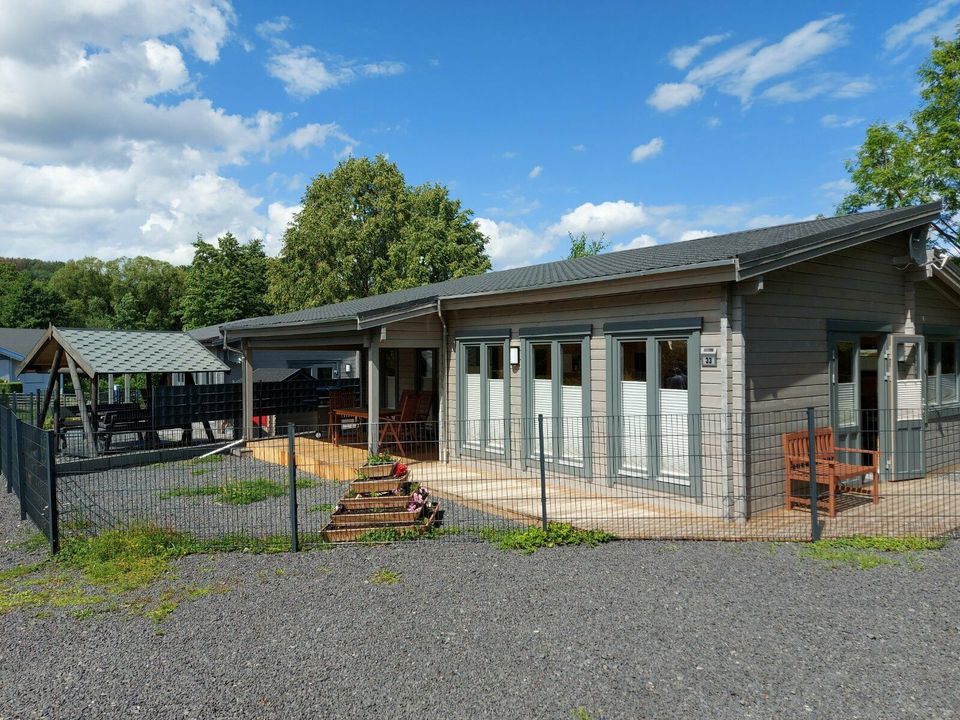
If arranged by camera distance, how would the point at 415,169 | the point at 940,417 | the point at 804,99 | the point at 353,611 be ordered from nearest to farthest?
the point at 353,611 < the point at 940,417 < the point at 804,99 < the point at 415,169

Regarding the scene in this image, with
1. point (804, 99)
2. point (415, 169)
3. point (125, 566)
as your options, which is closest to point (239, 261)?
point (415, 169)

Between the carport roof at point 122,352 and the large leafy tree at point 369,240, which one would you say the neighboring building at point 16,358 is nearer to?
the large leafy tree at point 369,240

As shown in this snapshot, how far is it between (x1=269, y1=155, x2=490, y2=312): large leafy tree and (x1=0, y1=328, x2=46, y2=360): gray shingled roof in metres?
13.5

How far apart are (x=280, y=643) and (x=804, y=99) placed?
2705 cm

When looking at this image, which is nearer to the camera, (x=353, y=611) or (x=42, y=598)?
(x=353, y=611)

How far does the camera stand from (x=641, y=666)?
372cm

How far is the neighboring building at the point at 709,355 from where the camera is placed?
6.90 meters

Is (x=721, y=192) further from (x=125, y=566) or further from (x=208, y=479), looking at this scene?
(x=125, y=566)

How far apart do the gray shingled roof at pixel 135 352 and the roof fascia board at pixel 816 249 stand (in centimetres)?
1057

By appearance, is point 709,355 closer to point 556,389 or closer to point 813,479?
point 813,479

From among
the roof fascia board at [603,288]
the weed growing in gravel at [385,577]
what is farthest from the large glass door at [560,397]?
the weed growing in gravel at [385,577]

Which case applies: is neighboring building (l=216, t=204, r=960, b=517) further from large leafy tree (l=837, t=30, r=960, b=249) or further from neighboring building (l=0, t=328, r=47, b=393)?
neighboring building (l=0, t=328, r=47, b=393)

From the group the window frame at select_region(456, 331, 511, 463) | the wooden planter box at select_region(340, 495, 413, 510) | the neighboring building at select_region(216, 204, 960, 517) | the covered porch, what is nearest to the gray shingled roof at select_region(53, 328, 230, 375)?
the covered porch

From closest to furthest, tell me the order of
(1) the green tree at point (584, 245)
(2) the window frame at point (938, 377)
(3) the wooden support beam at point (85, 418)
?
(2) the window frame at point (938, 377) < (3) the wooden support beam at point (85, 418) < (1) the green tree at point (584, 245)
